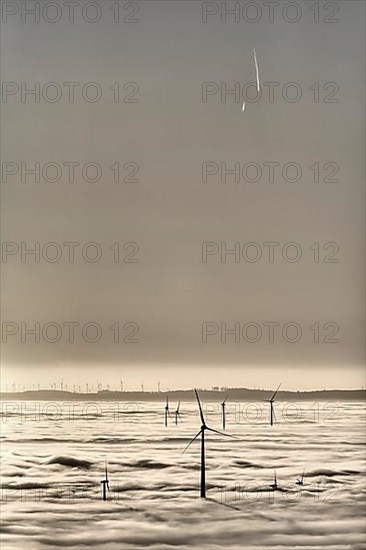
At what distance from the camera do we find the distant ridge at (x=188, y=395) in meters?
2.25

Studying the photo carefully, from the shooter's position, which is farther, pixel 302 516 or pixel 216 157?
pixel 216 157

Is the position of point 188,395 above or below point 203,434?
above

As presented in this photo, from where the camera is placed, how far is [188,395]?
2.26 m

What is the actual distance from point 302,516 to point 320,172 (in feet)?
3.25

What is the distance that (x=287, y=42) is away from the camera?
2.34 m

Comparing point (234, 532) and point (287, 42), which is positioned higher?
point (287, 42)

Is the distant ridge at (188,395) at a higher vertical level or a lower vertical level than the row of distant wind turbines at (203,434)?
higher

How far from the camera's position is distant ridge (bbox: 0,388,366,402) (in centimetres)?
225

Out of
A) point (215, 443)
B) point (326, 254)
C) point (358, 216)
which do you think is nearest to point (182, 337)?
point (215, 443)

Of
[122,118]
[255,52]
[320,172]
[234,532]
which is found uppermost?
[255,52]

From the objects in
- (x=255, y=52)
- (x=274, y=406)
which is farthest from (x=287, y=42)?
(x=274, y=406)

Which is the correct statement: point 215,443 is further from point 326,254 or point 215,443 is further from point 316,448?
point 326,254

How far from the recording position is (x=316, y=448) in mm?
2273

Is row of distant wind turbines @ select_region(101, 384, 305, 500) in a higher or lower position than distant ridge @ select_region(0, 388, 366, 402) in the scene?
lower
